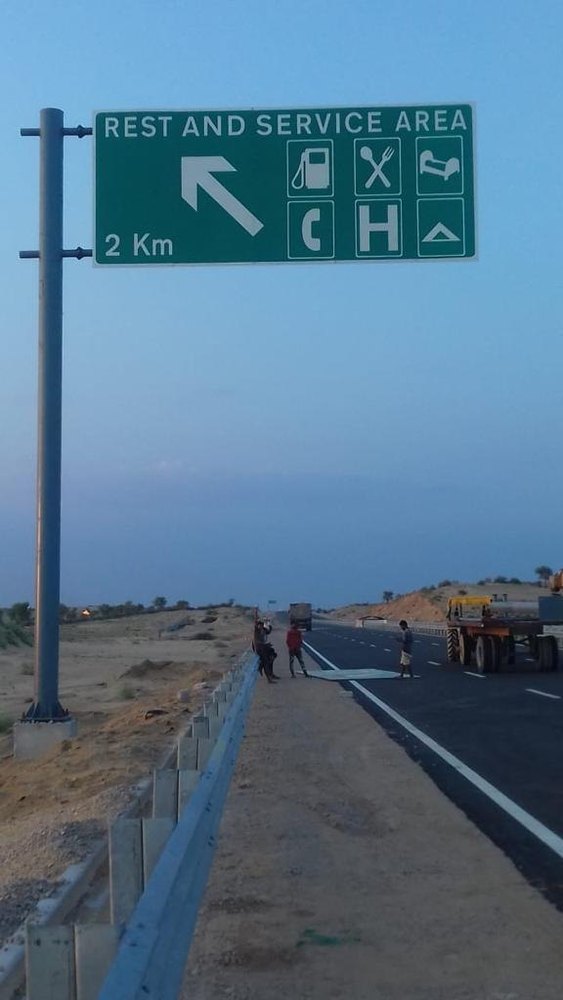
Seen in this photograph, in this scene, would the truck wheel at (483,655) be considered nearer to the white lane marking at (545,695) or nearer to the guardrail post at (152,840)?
the white lane marking at (545,695)

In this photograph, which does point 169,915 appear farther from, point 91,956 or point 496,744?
point 496,744

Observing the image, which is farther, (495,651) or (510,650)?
(510,650)

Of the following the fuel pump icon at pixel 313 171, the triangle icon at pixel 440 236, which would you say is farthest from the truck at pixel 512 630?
the fuel pump icon at pixel 313 171

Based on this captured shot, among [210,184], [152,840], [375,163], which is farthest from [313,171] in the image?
[152,840]

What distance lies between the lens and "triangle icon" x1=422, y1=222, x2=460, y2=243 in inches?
535

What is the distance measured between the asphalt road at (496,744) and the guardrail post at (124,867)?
3.80 meters

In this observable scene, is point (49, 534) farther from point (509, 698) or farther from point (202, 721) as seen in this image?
point (509, 698)

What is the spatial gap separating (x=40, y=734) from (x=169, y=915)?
9246 millimetres

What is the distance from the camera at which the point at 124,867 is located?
5.12 m

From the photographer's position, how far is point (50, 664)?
14.0 meters

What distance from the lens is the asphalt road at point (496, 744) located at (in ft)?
33.4

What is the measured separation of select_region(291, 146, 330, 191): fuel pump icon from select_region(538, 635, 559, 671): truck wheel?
2429 cm

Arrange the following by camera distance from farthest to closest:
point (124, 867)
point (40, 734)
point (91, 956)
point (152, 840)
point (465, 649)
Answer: point (465, 649), point (40, 734), point (152, 840), point (124, 867), point (91, 956)

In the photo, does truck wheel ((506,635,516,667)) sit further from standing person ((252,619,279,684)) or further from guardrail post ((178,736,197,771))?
guardrail post ((178,736,197,771))
